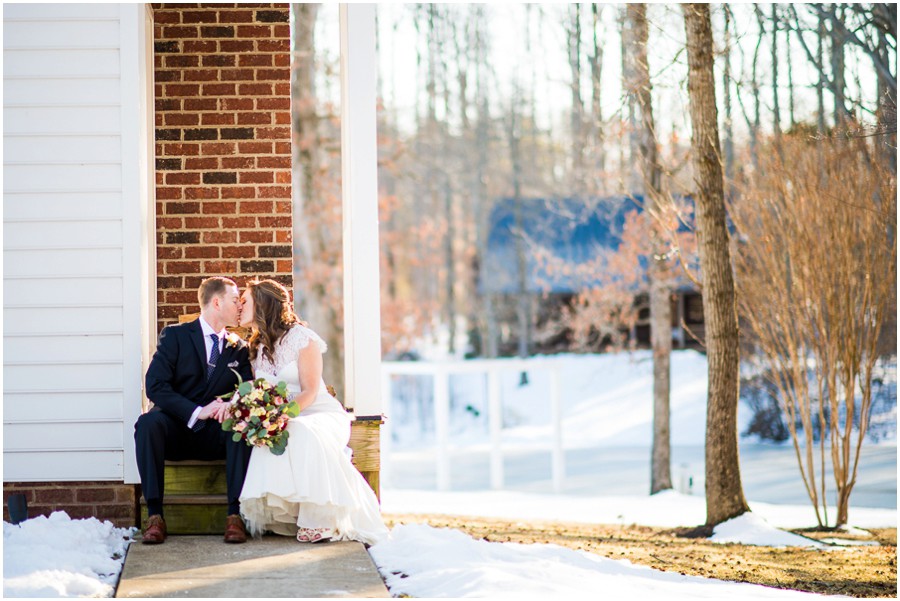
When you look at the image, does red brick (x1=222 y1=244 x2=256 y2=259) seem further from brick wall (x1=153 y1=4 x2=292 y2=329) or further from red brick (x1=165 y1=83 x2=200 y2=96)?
red brick (x1=165 y1=83 x2=200 y2=96)

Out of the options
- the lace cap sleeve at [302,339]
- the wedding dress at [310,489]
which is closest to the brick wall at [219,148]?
the lace cap sleeve at [302,339]

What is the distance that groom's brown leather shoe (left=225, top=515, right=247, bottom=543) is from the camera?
4.95 metres

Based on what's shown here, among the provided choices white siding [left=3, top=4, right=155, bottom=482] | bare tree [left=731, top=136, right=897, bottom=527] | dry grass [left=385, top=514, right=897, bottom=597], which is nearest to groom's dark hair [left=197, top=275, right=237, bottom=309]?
white siding [left=3, top=4, right=155, bottom=482]

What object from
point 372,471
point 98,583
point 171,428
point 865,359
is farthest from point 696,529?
point 98,583

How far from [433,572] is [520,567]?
1.30 feet

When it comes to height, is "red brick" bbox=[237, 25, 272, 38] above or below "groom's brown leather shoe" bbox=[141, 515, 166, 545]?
above

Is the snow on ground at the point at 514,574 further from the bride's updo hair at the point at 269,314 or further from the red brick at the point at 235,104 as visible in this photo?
the red brick at the point at 235,104

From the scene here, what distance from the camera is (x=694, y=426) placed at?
19391 mm

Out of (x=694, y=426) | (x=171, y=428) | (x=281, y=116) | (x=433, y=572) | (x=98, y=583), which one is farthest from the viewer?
(x=694, y=426)

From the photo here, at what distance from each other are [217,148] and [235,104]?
316 mm

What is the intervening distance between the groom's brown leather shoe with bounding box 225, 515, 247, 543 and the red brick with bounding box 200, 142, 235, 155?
107 inches

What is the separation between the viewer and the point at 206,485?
213 inches

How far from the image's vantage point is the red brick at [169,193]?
6715 mm

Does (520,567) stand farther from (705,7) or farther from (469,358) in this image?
(469,358)
